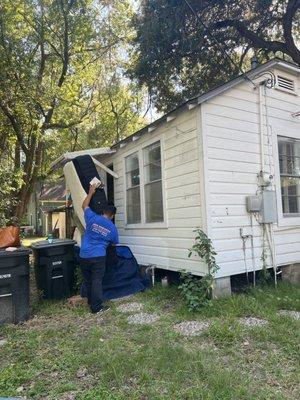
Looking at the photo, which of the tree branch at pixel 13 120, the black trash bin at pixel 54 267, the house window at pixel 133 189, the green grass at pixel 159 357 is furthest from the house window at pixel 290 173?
the tree branch at pixel 13 120

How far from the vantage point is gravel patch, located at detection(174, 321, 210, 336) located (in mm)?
4376

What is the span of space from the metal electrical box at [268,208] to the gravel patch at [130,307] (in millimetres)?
2418

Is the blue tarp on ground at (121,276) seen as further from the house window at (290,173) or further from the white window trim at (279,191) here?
the house window at (290,173)

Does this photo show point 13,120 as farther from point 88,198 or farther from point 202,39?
point 88,198

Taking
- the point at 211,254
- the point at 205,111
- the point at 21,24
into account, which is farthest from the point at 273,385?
the point at 21,24

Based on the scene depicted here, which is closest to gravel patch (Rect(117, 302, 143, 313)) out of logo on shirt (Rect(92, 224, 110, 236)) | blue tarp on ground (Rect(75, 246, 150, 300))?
blue tarp on ground (Rect(75, 246, 150, 300))

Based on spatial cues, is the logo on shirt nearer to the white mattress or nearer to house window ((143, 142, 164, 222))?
house window ((143, 142, 164, 222))

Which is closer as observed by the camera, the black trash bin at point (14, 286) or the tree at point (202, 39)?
the black trash bin at point (14, 286)

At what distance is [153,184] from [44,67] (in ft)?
28.7

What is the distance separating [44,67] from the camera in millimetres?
13508

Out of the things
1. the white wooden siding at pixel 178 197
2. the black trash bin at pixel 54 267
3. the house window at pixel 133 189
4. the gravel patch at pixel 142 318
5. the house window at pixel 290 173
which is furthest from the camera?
the house window at pixel 133 189

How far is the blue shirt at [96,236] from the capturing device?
18.7ft

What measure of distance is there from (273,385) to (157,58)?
33.3 feet

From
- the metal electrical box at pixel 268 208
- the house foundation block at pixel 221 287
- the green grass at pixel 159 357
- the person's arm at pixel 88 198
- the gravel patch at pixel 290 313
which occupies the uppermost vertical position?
the person's arm at pixel 88 198
